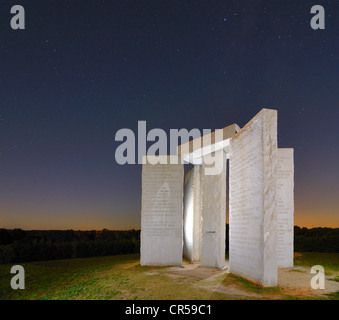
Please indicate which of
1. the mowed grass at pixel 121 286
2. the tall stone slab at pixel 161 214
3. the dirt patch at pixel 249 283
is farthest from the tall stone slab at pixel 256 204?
the tall stone slab at pixel 161 214

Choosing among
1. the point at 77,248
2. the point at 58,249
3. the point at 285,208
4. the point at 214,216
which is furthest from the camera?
the point at 77,248

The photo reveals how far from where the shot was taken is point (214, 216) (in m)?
10.7

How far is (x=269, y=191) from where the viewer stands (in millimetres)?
7613

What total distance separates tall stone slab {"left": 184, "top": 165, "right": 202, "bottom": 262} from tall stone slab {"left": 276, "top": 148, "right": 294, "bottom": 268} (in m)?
3.26

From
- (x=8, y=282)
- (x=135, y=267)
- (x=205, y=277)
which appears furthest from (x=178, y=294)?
(x=8, y=282)

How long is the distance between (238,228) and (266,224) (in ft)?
5.39

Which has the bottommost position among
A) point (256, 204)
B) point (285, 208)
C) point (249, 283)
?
point (249, 283)

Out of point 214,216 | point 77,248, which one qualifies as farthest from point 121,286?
point 77,248

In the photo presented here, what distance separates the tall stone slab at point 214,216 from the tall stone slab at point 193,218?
171 cm

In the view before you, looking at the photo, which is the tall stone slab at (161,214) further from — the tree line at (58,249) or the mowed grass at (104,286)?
the tree line at (58,249)

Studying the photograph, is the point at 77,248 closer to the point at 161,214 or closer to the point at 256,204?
the point at 161,214

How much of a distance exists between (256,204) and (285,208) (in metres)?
4.31

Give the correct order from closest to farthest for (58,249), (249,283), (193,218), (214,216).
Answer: (249,283)
(214,216)
(193,218)
(58,249)
